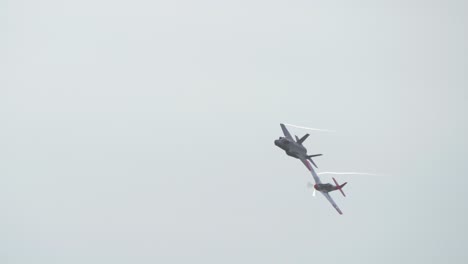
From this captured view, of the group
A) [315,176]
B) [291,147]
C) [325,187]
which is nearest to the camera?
[291,147]

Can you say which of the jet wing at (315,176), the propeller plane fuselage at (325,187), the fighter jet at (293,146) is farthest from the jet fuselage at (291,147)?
the propeller plane fuselage at (325,187)

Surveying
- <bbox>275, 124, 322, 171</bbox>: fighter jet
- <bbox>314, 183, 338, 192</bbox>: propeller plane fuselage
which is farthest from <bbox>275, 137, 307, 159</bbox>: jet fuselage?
<bbox>314, 183, 338, 192</bbox>: propeller plane fuselage

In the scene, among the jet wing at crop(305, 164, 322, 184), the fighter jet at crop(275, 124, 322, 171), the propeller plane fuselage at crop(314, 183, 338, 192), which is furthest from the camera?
the jet wing at crop(305, 164, 322, 184)

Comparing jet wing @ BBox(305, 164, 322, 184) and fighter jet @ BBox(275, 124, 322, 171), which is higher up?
fighter jet @ BBox(275, 124, 322, 171)

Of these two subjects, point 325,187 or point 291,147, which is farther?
point 325,187

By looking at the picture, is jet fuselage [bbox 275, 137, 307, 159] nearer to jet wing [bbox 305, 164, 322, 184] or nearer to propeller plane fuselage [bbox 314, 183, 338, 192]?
jet wing [bbox 305, 164, 322, 184]

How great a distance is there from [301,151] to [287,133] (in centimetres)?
1018

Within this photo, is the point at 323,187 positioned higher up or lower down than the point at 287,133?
lower down

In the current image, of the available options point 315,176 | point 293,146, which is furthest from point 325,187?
point 293,146

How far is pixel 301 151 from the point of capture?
520ft

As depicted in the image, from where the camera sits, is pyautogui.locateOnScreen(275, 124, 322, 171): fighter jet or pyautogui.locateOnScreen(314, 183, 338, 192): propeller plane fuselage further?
pyautogui.locateOnScreen(314, 183, 338, 192): propeller plane fuselage

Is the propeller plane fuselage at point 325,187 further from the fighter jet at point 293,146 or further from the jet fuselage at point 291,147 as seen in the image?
the jet fuselage at point 291,147

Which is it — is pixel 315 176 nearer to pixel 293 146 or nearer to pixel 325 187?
pixel 325 187

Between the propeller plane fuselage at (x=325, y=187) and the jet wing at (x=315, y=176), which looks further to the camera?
the jet wing at (x=315, y=176)
